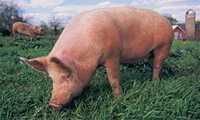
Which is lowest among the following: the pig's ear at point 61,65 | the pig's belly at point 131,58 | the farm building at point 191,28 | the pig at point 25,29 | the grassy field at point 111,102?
the farm building at point 191,28

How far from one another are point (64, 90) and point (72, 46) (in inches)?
22.3

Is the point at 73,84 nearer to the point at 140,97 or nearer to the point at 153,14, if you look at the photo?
the point at 140,97

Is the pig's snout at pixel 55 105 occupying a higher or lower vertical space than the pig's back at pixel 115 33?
lower

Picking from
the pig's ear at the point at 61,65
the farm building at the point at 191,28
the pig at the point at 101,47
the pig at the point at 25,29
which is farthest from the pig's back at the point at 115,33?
the farm building at the point at 191,28

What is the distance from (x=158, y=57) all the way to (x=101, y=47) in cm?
168

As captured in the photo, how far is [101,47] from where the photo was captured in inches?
207

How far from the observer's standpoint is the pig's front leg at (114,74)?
5484mm

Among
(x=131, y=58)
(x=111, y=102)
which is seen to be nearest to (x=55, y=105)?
(x=111, y=102)

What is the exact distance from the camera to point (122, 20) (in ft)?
19.2

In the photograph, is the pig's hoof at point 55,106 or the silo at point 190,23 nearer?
the pig's hoof at point 55,106

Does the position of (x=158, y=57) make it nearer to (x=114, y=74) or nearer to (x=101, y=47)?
(x=114, y=74)

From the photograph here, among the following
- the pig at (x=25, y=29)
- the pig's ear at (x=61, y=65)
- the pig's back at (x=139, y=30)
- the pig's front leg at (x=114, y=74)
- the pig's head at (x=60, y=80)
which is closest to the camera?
the pig's ear at (x=61, y=65)

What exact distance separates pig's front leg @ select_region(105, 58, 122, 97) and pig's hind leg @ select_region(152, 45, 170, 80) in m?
1.16

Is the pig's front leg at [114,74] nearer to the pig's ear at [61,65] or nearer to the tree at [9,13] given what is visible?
the pig's ear at [61,65]
